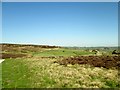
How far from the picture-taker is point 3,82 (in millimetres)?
17656

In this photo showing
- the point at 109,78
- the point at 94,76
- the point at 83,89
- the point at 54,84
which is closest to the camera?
the point at 83,89

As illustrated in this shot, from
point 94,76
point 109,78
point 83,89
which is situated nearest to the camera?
point 83,89

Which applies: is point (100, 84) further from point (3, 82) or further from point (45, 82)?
point (3, 82)

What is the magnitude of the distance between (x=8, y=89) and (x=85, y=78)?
664 cm

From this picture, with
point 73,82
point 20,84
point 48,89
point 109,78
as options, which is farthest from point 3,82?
point 109,78

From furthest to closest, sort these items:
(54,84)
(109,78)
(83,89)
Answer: (109,78) → (54,84) → (83,89)

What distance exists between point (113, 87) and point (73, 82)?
3.25m

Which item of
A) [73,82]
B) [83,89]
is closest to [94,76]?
[73,82]

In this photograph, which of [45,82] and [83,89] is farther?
[45,82]

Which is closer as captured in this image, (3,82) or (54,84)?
(54,84)

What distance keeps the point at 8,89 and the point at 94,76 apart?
7.87m

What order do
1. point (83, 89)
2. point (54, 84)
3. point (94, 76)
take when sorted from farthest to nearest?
point (94, 76), point (54, 84), point (83, 89)

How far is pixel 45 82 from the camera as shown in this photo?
1692 cm

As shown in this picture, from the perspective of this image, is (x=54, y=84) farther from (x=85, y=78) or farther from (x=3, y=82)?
(x=3, y=82)
